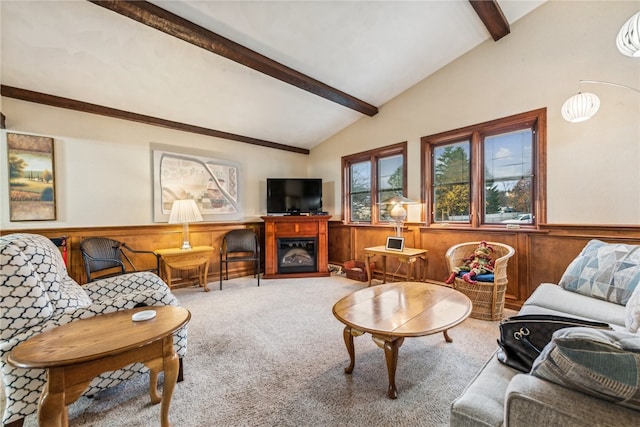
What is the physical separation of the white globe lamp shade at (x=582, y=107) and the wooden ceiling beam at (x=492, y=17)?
1239 mm

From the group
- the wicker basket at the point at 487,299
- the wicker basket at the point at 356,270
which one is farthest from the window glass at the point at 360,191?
the wicker basket at the point at 487,299

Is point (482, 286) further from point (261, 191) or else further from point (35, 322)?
point (261, 191)

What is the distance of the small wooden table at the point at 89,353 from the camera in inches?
41.6

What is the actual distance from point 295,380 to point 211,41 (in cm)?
309

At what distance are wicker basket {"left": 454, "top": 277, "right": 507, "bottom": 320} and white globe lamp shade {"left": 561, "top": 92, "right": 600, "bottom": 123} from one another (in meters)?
1.68

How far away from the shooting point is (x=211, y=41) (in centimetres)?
260

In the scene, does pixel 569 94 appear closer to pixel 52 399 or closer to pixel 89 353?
pixel 89 353

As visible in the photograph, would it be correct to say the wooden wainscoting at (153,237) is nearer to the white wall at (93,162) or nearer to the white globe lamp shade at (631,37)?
the white wall at (93,162)

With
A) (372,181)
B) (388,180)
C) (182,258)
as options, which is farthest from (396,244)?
(182,258)

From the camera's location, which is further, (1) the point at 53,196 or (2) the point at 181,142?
(2) the point at 181,142

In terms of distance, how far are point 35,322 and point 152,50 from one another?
105 inches

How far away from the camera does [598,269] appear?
1979 mm

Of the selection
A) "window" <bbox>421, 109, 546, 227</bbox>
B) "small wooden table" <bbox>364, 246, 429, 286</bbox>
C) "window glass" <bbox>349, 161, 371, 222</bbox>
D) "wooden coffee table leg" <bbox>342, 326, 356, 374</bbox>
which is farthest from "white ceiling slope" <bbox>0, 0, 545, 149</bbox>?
"wooden coffee table leg" <bbox>342, 326, 356, 374</bbox>

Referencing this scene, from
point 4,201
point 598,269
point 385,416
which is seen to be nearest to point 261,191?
point 4,201
